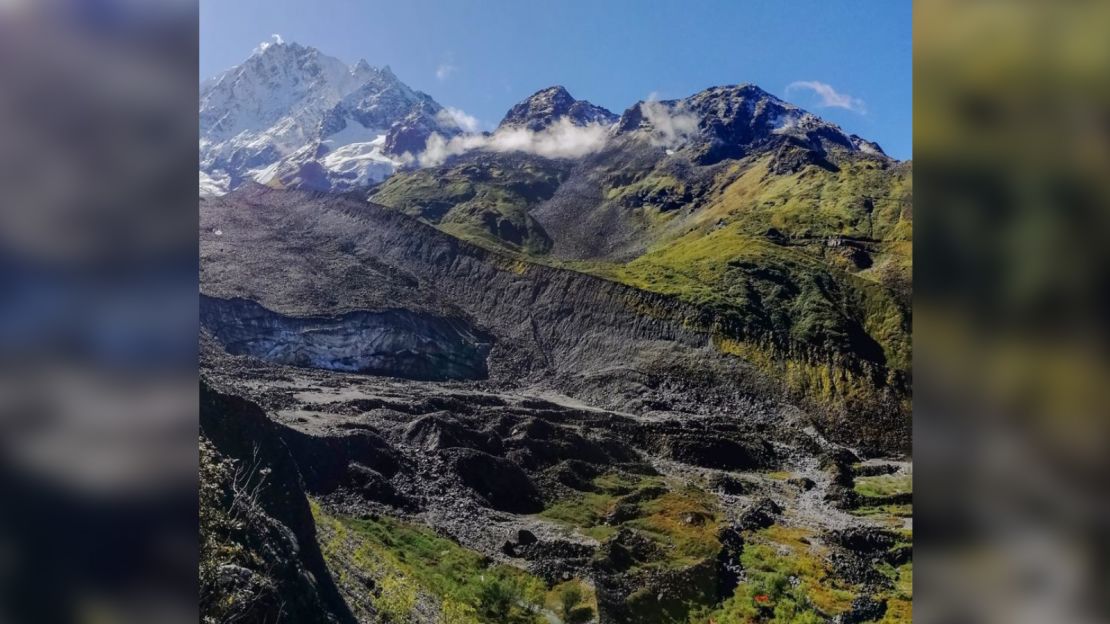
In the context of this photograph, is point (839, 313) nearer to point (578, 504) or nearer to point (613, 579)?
point (578, 504)

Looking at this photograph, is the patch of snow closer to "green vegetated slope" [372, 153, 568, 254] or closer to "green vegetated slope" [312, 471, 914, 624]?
"green vegetated slope" [372, 153, 568, 254]

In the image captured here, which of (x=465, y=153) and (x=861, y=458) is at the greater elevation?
(x=465, y=153)

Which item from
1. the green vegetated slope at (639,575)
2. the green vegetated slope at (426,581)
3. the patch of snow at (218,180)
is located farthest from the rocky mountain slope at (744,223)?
the patch of snow at (218,180)

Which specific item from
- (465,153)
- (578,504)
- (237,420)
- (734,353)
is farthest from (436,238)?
(465,153)

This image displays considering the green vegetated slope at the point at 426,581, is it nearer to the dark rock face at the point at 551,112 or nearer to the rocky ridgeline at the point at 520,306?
the rocky ridgeline at the point at 520,306
